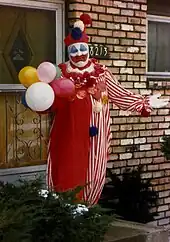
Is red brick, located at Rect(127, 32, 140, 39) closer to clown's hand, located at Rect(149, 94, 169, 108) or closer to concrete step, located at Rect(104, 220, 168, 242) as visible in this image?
clown's hand, located at Rect(149, 94, 169, 108)

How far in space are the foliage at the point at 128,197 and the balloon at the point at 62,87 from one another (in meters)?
2.09

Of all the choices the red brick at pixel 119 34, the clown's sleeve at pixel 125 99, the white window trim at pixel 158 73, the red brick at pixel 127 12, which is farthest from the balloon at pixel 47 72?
the white window trim at pixel 158 73

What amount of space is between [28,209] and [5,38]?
2727mm

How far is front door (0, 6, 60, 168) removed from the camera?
6.15 m

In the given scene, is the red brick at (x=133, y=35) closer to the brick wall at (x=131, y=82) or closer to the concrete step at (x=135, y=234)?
the brick wall at (x=131, y=82)

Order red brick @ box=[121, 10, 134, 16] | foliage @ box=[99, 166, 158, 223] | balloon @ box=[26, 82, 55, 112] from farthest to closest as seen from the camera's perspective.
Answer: red brick @ box=[121, 10, 134, 16] < foliage @ box=[99, 166, 158, 223] < balloon @ box=[26, 82, 55, 112]

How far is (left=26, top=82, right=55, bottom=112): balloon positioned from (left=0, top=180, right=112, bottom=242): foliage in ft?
2.19

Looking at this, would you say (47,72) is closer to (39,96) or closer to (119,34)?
(39,96)

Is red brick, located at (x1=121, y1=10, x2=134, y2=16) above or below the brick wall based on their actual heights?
above

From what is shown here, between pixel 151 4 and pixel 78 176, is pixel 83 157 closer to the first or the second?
pixel 78 176

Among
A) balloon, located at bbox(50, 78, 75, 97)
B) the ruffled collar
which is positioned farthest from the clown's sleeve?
balloon, located at bbox(50, 78, 75, 97)

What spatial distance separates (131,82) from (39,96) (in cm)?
276

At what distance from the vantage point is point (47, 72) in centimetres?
474

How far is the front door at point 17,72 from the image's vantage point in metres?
6.15
